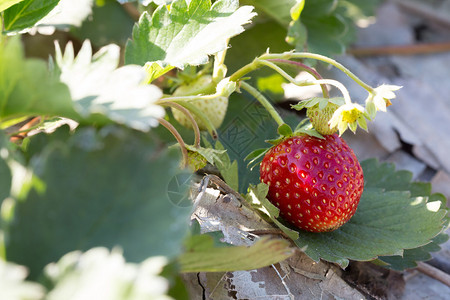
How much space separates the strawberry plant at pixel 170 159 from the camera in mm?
428

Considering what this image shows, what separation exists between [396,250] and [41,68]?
22.7 inches

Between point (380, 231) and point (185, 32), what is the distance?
0.44m

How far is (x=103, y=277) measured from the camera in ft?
1.29

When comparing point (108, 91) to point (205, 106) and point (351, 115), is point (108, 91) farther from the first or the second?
point (205, 106)

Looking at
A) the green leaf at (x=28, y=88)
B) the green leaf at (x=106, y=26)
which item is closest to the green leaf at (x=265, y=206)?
the green leaf at (x=28, y=88)

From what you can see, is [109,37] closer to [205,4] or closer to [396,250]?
[205,4]

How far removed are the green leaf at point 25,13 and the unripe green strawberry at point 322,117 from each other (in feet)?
1.39

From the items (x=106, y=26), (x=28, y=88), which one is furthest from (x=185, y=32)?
(x=106, y=26)

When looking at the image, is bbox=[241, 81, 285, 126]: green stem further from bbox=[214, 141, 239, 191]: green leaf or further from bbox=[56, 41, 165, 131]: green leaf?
bbox=[56, 41, 165, 131]: green leaf

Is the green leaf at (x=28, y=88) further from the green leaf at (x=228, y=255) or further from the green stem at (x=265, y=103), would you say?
the green stem at (x=265, y=103)

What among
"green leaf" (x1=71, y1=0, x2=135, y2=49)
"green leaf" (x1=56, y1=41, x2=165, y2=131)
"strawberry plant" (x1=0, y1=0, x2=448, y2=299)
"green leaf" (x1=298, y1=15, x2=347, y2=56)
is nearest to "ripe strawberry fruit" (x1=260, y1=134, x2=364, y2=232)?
"strawberry plant" (x1=0, y1=0, x2=448, y2=299)

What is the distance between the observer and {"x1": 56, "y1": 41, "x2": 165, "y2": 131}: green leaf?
1.52ft

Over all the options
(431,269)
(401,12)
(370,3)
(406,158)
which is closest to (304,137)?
(431,269)

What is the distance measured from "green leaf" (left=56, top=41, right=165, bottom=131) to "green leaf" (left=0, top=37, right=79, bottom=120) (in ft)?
0.06
